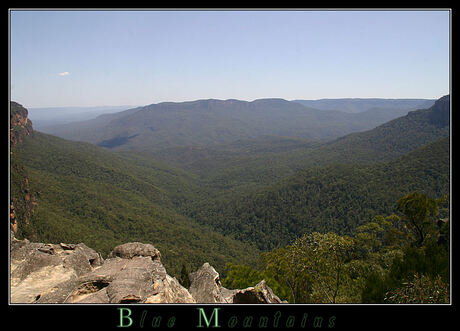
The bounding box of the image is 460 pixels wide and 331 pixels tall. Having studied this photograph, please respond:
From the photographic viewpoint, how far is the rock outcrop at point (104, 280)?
8.82m

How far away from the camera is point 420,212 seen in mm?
17719

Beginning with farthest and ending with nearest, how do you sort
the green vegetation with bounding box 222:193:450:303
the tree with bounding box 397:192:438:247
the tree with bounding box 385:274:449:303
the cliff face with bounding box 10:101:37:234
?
the cliff face with bounding box 10:101:37:234
the tree with bounding box 397:192:438:247
the green vegetation with bounding box 222:193:450:303
the tree with bounding box 385:274:449:303

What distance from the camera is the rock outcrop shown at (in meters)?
8.82

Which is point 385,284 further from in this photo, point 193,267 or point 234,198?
point 234,198

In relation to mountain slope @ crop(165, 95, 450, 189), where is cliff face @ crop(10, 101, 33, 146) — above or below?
above

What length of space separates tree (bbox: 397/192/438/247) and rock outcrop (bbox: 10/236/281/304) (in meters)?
13.6

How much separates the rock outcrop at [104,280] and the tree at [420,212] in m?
13.6
